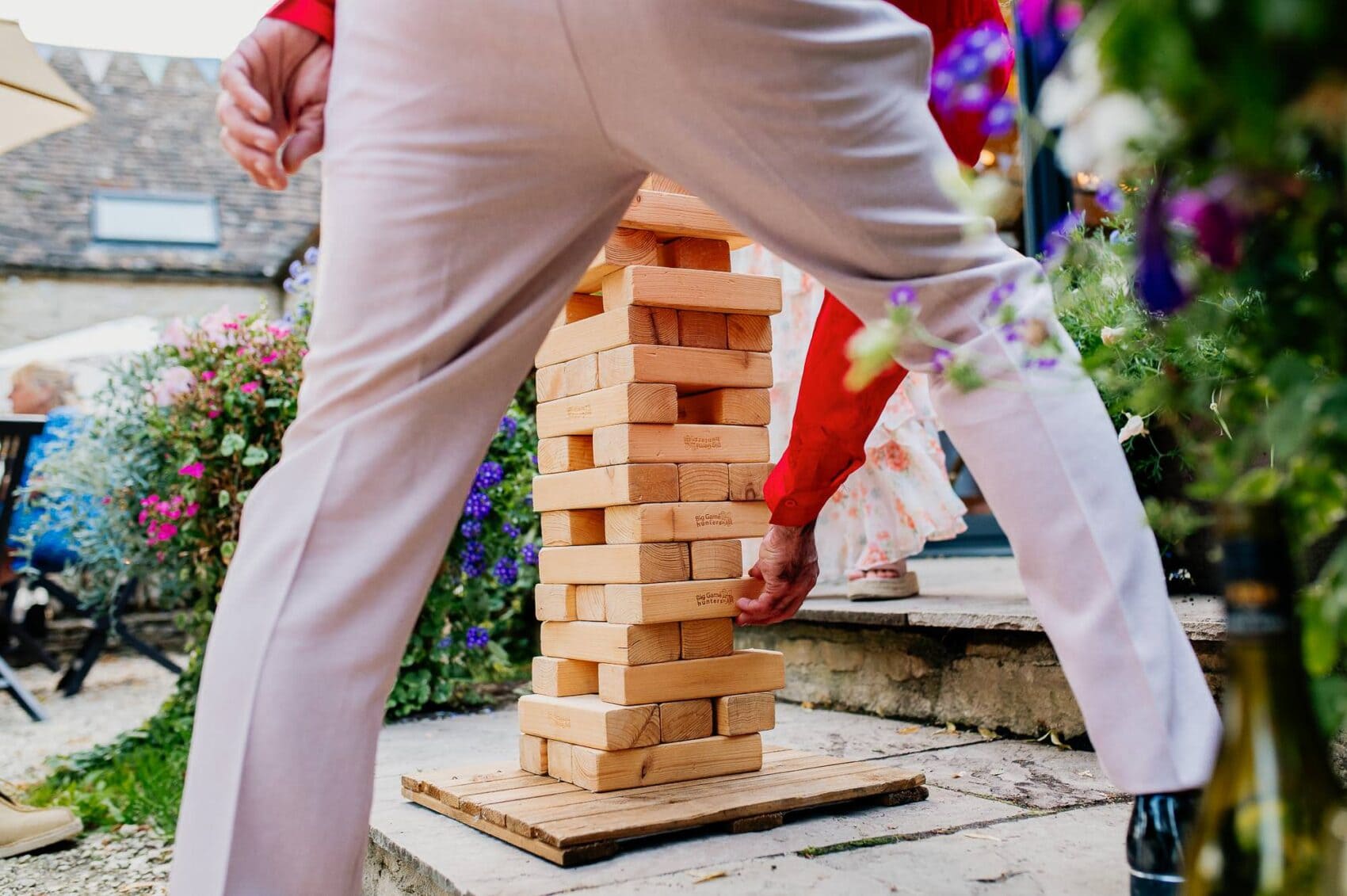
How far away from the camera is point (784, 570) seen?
6.30 ft

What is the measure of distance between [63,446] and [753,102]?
4968mm

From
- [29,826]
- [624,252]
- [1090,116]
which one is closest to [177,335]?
[29,826]

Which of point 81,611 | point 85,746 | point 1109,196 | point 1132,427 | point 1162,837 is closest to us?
point 1162,837

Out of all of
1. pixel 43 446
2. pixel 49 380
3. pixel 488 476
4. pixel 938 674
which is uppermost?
pixel 49 380

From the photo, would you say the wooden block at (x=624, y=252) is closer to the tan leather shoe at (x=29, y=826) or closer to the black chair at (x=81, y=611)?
the tan leather shoe at (x=29, y=826)

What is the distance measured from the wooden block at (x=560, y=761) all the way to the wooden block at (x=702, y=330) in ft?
2.40

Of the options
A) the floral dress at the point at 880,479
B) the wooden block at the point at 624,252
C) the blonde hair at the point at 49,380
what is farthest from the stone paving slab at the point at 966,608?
the blonde hair at the point at 49,380

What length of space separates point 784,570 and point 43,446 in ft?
18.1

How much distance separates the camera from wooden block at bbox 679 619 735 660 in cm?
201

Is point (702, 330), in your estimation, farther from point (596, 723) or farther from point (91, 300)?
point (91, 300)

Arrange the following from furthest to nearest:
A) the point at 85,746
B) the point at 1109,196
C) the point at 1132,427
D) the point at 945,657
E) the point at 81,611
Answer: the point at 81,611 < the point at 85,746 < the point at 945,657 < the point at 1132,427 < the point at 1109,196

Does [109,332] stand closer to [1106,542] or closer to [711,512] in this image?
[711,512]

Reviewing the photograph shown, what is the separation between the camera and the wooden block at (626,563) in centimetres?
196

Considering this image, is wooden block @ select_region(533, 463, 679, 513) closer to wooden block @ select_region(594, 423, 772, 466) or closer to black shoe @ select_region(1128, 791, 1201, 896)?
wooden block @ select_region(594, 423, 772, 466)
